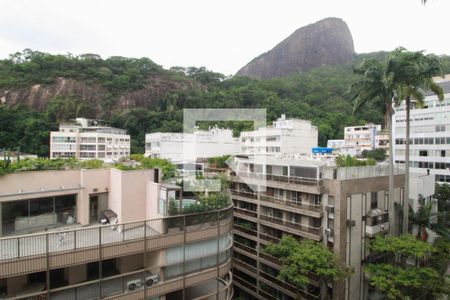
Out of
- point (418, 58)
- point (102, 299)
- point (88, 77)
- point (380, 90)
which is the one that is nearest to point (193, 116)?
point (102, 299)

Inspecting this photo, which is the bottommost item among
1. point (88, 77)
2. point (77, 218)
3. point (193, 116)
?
point (77, 218)

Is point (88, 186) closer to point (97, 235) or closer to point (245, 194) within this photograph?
point (97, 235)

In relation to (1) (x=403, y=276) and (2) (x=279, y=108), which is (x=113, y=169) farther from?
(2) (x=279, y=108)

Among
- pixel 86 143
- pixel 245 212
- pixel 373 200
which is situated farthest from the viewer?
pixel 86 143

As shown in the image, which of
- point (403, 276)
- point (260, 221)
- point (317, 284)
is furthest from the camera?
point (260, 221)

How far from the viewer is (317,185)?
1459cm

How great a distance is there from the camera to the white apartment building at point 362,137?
57634mm

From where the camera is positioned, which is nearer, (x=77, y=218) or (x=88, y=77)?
(x=77, y=218)

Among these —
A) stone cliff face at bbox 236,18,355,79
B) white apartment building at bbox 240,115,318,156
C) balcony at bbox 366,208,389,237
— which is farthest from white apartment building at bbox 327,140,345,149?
stone cliff face at bbox 236,18,355,79

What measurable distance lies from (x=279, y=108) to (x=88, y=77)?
176ft

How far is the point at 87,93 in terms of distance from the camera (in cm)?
6869

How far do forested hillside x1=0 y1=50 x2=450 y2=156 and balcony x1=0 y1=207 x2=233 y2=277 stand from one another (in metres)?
45.7

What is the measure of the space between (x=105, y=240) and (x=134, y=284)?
5.98 feet

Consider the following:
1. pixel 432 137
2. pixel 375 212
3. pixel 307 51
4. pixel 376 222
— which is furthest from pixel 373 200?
pixel 307 51
